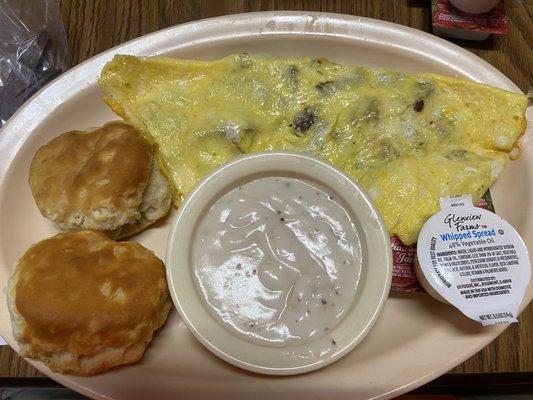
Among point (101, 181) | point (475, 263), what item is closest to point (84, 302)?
point (101, 181)

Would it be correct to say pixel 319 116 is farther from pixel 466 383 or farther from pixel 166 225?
pixel 466 383

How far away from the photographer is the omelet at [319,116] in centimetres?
129

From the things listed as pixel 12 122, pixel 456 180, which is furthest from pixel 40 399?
pixel 456 180

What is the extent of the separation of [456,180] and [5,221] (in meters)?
1.19

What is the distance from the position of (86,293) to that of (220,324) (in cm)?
30

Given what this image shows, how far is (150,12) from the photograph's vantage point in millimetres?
1663

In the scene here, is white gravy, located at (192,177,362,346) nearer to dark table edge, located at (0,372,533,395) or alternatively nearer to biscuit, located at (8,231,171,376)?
biscuit, located at (8,231,171,376)

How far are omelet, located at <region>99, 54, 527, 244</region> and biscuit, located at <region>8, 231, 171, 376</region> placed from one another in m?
0.26

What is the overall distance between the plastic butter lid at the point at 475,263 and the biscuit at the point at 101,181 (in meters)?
0.67

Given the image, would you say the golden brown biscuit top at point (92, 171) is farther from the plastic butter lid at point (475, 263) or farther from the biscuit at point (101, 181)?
the plastic butter lid at point (475, 263)

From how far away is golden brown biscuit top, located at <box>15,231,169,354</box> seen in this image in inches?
41.6

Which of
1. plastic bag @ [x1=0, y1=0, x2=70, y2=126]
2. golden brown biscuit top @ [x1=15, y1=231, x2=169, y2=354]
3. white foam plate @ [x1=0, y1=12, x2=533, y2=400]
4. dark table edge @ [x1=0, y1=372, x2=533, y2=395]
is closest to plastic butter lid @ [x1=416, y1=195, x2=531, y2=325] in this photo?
white foam plate @ [x1=0, y1=12, x2=533, y2=400]

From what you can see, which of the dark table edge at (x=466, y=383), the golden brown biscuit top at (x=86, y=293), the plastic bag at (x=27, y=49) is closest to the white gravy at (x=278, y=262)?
the golden brown biscuit top at (x=86, y=293)

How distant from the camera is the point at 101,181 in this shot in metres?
1.14
